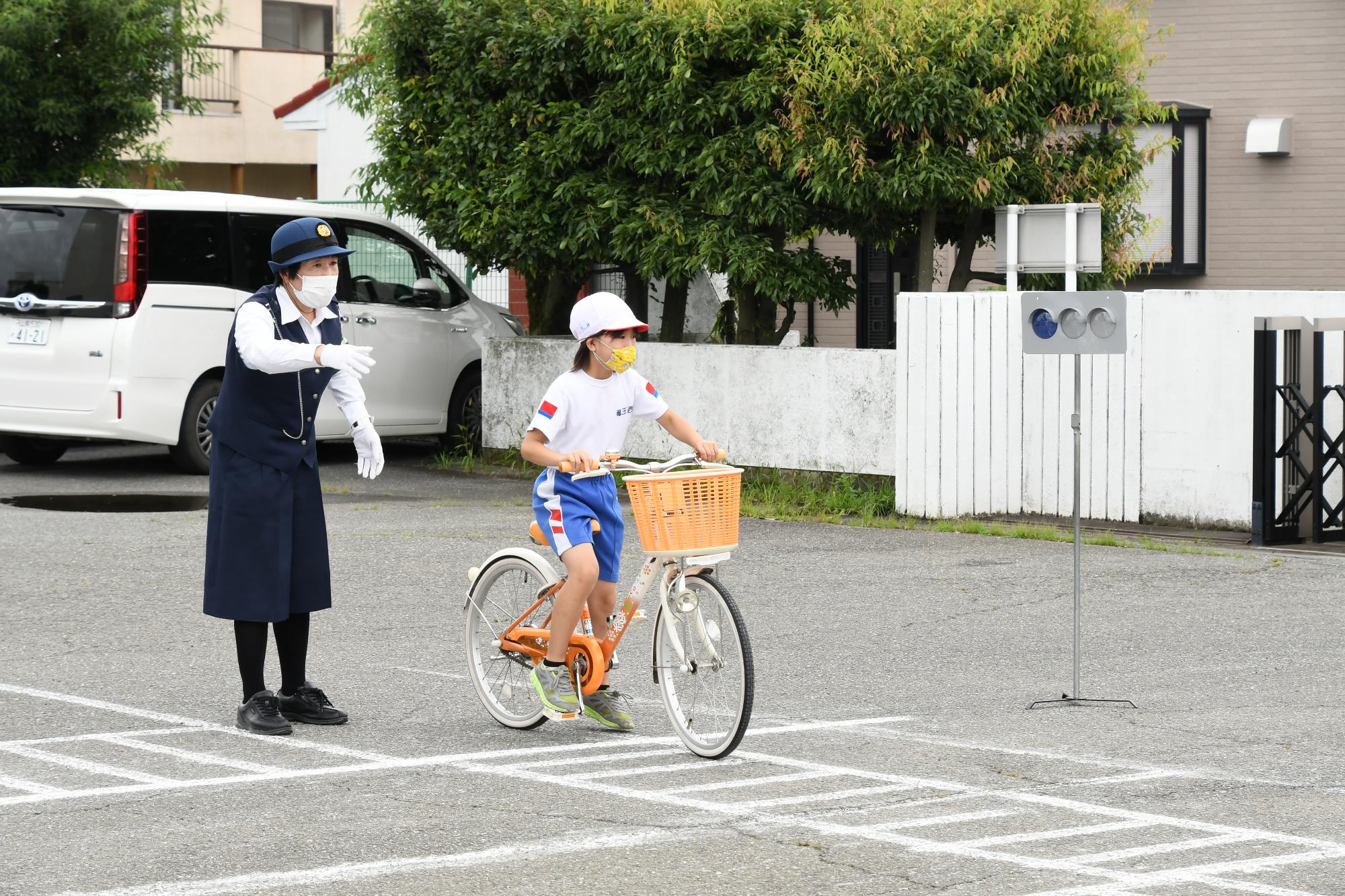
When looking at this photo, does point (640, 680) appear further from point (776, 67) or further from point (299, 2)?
point (299, 2)

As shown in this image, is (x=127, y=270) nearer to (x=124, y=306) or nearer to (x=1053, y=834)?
(x=124, y=306)

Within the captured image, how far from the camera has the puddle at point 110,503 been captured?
14.0 metres

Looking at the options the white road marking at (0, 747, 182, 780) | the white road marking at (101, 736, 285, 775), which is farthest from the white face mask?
the white road marking at (0, 747, 182, 780)

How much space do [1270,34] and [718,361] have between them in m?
8.20

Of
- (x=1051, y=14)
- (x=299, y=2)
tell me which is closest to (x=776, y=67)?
(x=1051, y=14)

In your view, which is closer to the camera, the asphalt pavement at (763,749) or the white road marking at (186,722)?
the asphalt pavement at (763,749)

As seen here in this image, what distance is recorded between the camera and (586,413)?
6.98 metres

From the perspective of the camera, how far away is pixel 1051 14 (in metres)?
14.4

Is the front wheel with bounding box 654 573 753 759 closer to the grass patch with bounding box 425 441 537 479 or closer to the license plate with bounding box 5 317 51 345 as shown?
the grass patch with bounding box 425 441 537 479

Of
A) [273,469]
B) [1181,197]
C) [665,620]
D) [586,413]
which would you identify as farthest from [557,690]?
[1181,197]

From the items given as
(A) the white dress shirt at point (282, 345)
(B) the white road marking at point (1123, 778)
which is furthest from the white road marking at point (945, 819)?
(A) the white dress shirt at point (282, 345)

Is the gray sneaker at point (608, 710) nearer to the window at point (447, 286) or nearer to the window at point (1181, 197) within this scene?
the window at point (447, 286)

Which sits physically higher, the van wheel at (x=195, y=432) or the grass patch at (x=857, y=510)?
the van wheel at (x=195, y=432)

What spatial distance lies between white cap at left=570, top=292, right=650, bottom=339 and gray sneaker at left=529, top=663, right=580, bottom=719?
1.21 metres
